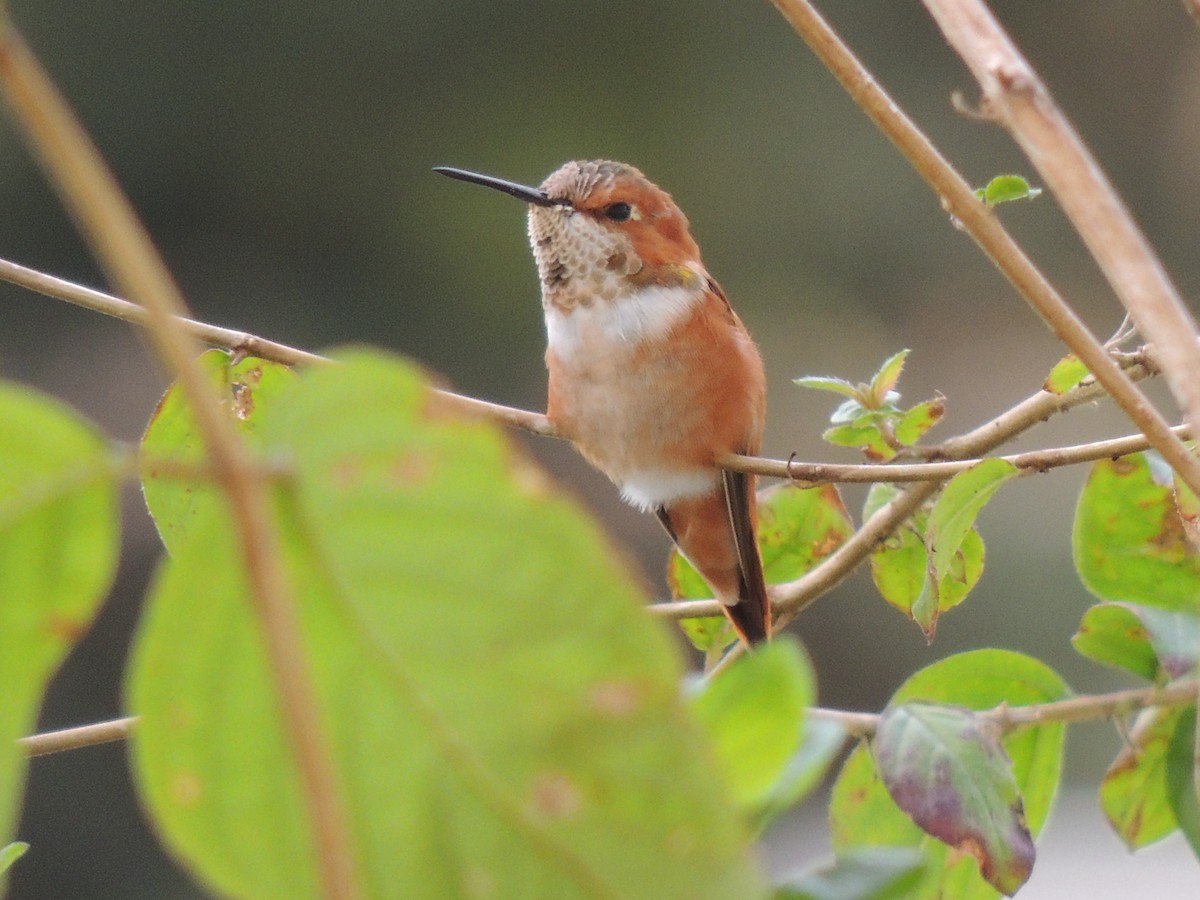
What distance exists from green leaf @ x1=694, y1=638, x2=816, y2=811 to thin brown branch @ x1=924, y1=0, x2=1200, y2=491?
0.18 m

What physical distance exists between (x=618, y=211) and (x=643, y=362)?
27cm

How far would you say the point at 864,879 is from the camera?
462 millimetres

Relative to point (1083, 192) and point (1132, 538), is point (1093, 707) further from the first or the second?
point (1083, 192)

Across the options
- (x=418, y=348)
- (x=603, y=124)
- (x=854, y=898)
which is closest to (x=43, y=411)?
(x=854, y=898)

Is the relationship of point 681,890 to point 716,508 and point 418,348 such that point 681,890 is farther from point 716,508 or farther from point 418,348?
point 418,348

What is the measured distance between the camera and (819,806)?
6.04 m

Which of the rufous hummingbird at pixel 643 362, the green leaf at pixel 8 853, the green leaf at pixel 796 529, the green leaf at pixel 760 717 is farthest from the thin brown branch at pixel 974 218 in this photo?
the rufous hummingbird at pixel 643 362

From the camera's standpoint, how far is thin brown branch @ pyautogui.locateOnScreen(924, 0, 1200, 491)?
50 cm

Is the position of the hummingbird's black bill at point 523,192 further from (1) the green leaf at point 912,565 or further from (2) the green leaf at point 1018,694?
(2) the green leaf at point 1018,694

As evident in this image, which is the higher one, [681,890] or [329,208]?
[329,208]

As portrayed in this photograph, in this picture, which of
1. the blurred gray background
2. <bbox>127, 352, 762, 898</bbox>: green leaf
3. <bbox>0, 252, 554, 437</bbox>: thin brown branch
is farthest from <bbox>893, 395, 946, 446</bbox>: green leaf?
the blurred gray background

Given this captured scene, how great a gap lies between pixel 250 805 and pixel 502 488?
4.9 inches

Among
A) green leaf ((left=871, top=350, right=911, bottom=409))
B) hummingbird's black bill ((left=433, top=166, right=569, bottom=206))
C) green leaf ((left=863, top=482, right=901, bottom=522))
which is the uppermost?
hummingbird's black bill ((left=433, top=166, right=569, bottom=206))

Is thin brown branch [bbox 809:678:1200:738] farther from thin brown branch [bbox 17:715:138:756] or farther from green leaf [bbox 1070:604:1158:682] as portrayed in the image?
thin brown branch [bbox 17:715:138:756]
